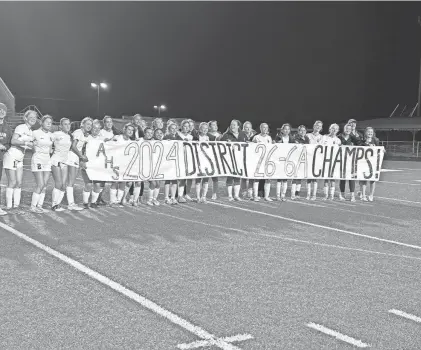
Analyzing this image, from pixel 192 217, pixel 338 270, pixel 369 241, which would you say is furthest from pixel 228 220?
pixel 338 270

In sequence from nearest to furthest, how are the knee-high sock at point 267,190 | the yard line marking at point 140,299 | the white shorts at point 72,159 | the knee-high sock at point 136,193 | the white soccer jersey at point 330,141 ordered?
the yard line marking at point 140,299, the white shorts at point 72,159, the knee-high sock at point 136,193, the knee-high sock at point 267,190, the white soccer jersey at point 330,141

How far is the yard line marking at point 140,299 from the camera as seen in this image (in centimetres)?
363

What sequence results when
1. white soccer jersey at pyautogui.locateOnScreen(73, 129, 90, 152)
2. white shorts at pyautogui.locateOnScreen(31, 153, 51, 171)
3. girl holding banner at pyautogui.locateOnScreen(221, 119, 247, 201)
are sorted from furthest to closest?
girl holding banner at pyautogui.locateOnScreen(221, 119, 247, 201), white soccer jersey at pyautogui.locateOnScreen(73, 129, 90, 152), white shorts at pyautogui.locateOnScreen(31, 153, 51, 171)

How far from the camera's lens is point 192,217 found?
355 inches

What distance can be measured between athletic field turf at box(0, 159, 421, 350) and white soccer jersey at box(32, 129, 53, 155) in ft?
3.99

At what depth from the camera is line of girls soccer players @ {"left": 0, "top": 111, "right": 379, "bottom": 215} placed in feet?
29.8

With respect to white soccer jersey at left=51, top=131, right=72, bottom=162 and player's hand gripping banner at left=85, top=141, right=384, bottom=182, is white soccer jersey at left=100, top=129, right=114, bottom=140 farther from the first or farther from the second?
white soccer jersey at left=51, top=131, right=72, bottom=162

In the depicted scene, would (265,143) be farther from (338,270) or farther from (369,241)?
(338,270)

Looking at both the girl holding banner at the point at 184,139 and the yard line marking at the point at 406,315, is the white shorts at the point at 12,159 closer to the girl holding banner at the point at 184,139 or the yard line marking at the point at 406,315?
the girl holding banner at the point at 184,139

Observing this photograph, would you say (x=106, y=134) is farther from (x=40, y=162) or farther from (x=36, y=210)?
(x=36, y=210)

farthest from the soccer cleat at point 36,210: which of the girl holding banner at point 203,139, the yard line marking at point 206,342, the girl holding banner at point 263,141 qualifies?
the yard line marking at point 206,342

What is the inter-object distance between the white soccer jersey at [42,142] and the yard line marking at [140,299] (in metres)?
2.78

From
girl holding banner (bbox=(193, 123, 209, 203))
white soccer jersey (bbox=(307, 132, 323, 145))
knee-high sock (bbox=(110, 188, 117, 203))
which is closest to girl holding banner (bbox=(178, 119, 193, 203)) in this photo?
girl holding banner (bbox=(193, 123, 209, 203))

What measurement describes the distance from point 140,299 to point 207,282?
33.0 inches
